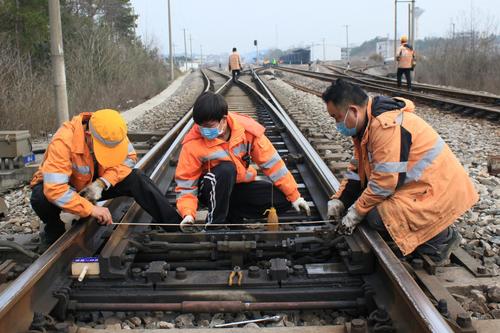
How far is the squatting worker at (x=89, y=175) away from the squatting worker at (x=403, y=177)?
143cm

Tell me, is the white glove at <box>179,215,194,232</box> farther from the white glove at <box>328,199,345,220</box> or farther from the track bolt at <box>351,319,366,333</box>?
the track bolt at <box>351,319,366,333</box>

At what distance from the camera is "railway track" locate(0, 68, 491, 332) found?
2.50m

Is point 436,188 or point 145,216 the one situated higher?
point 436,188

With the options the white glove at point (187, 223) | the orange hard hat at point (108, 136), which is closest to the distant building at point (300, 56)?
the orange hard hat at point (108, 136)

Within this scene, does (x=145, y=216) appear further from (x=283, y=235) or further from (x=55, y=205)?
(x=283, y=235)

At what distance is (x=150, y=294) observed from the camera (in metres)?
2.84

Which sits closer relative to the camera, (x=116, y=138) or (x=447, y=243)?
(x=447, y=243)

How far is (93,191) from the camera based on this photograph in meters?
3.69

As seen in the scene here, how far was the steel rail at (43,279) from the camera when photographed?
8.07 feet

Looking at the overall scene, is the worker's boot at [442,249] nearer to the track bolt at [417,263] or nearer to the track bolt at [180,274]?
the track bolt at [417,263]

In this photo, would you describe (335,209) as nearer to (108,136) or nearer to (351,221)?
(351,221)

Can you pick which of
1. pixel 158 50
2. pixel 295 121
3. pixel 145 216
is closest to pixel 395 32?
pixel 158 50

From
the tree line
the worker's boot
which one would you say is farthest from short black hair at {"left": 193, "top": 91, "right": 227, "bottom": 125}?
the tree line

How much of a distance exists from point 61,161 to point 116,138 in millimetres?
380
